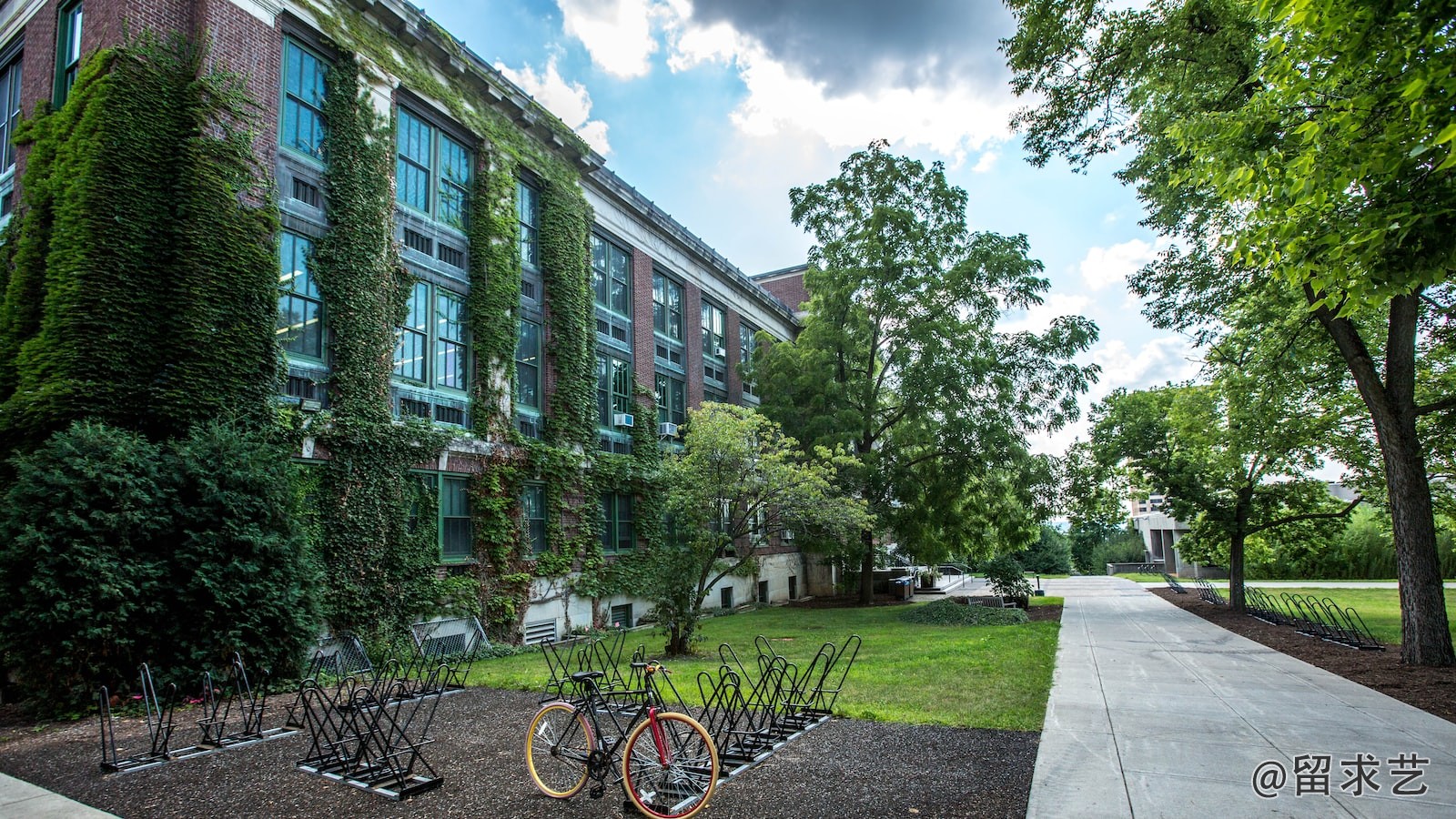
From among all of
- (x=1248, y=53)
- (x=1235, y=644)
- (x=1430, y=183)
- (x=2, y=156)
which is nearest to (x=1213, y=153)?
(x=1430, y=183)

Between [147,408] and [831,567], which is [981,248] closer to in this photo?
[831,567]

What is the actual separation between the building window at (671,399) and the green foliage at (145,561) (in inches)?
592

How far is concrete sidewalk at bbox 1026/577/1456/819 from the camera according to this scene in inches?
231

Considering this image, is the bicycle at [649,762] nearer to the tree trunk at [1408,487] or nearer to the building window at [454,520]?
the building window at [454,520]

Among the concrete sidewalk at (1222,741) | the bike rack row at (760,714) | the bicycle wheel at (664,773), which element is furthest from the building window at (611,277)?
the bicycle wheel at (664,773)

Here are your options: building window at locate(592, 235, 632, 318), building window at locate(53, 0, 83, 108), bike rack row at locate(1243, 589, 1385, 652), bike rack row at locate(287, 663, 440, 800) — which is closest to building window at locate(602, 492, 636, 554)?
building window at locate(592, 235, 632, 318)

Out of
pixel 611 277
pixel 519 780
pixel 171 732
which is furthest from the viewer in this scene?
pixel 611 277

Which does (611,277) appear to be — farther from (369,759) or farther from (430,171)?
(369,759)

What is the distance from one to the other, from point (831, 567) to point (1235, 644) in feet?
77.7

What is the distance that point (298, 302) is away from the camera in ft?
48.1

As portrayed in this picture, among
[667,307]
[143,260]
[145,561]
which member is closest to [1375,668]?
[145,561]

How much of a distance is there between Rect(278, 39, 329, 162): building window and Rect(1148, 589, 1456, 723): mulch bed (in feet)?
66.9

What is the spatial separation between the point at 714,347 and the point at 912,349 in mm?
8778

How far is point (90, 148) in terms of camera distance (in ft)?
40.1
